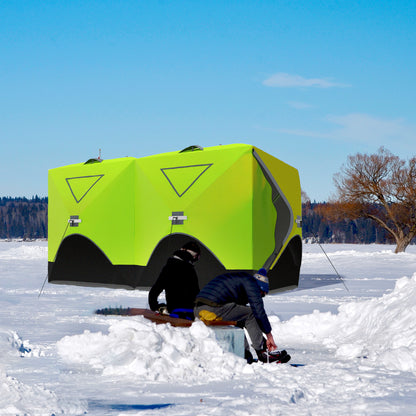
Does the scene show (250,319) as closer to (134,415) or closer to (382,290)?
(134,415)

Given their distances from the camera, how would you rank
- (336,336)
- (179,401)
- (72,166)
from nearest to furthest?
(179,401)
(336,336)
(72,166)

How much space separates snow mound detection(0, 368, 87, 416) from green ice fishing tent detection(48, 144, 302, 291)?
6618 millimetres

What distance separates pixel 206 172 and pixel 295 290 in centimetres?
342

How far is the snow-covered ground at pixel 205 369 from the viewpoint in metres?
3.78

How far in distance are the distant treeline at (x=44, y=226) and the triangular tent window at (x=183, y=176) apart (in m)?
67.5

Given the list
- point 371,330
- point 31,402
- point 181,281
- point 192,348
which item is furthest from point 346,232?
point 31,402

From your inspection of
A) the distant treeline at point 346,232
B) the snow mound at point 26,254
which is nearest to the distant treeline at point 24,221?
the distant treeline at point 346,232

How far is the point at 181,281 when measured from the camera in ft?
18.9

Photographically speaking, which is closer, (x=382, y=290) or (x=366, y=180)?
(x=382, y=290)

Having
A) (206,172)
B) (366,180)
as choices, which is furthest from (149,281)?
(366,180)

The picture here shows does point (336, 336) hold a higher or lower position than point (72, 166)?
lower

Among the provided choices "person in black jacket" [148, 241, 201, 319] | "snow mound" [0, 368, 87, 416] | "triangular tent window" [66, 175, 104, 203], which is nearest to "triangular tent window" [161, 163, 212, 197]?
"triangular tent window" [66, 175, 104, 203]

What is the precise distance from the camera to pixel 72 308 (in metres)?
9.04

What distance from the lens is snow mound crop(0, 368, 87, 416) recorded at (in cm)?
348
